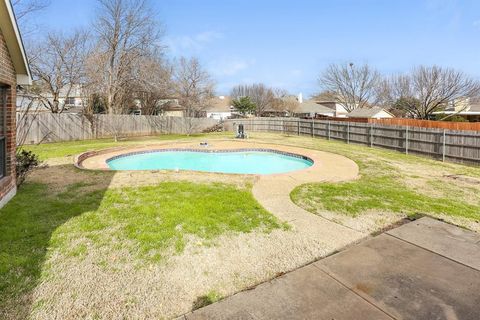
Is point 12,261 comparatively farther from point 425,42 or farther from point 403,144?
point 425,42

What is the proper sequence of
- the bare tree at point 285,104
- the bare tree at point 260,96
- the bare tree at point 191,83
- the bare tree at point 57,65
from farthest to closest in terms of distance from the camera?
the bare tree at point 260,96 → the bare tree at point 285,104 → the bare tree at point 191,83 → the bare tree at point 57,65

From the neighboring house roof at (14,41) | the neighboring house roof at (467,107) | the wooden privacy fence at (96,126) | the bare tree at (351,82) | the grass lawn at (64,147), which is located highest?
the bare tree at (351,82)

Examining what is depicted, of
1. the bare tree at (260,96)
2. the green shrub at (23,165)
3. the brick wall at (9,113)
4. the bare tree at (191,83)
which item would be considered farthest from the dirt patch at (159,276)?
the bare tree at (260,96)

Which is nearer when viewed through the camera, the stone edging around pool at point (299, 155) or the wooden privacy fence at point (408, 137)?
the stone edging around pool at point (299, 155)

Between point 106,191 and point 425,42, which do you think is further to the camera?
point 425,42

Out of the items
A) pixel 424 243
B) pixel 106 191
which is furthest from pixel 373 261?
pixel 106 191

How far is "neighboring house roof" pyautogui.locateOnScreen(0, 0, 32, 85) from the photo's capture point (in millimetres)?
5212

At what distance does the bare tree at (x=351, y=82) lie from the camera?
4438cm

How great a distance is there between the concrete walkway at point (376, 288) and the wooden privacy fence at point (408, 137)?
922 centimetres

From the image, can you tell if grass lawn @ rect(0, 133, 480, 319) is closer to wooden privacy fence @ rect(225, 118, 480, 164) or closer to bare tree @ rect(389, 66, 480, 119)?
wooden privacy fence @ rect(225, 118, 480, 164)

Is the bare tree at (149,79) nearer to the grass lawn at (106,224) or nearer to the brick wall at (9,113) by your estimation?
the grass lawn at (106,224)

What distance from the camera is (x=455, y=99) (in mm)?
35000

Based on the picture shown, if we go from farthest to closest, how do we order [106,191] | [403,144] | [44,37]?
[44,37] → [403,144] → [106,191]

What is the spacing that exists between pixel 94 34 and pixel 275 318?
27467 millimetres
